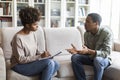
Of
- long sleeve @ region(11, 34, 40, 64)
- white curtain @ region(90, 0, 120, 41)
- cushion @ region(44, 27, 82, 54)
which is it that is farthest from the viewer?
white curtain @ region(90, 0, 120, 41)

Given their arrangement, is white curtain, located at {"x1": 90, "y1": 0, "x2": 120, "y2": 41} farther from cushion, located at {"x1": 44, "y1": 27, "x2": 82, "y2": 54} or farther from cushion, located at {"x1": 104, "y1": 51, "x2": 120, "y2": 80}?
cushion, located at {"x1": 104, "y1": 51, "x2": 120, "y2": 80}

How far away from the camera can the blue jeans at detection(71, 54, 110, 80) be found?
293 centimetres

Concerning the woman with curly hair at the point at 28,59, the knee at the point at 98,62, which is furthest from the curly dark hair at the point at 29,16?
the knee at the point at 98,62

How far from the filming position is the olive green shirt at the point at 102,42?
2979mm

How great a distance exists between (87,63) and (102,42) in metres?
0.34

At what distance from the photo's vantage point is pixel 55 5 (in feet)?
17.3

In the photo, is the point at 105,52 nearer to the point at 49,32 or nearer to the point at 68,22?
the point at 49,32

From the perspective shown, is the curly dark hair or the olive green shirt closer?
the curly dark hair

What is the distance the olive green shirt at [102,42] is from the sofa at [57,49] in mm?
218

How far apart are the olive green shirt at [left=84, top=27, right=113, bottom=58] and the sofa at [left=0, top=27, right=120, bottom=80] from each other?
218mm

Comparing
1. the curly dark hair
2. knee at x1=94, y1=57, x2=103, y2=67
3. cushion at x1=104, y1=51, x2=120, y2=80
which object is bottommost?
cushion at x1=104, y1=51, x2=120, y2=80

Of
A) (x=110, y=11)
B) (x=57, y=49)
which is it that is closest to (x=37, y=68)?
(x=57, y=49)

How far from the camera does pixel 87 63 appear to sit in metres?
3.12

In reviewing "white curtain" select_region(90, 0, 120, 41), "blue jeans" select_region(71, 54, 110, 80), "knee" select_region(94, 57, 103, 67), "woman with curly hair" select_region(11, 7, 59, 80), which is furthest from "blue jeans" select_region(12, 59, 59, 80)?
"white curtain" select_region(90, 0, 120, 41)
